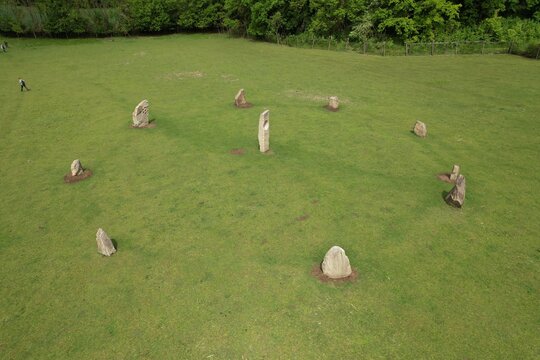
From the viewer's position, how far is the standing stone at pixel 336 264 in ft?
30.0

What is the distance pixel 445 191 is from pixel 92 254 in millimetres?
12211

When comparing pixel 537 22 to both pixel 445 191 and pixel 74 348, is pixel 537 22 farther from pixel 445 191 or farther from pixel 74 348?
pixel 74 348

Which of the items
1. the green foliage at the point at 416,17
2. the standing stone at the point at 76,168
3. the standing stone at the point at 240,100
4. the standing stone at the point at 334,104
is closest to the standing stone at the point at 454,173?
the standing stone at the point at 334,104

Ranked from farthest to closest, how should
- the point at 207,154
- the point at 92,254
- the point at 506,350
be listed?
1. the point at 207,154
2. the point at 92,254
3. the point at 506,350

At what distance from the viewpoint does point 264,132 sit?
15461 mm

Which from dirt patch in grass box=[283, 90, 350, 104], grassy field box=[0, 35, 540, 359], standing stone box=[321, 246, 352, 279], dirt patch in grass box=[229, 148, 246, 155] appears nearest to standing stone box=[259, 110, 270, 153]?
grassy field box=[0, 35, 540, 359]

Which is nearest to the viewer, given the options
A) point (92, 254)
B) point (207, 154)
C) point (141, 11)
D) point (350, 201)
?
point (92, 254)

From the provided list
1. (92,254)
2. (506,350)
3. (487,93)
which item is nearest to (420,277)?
(506,350)

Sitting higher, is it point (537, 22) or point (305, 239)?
point (537, 22)

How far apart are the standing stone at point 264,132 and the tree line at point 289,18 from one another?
27.4 meters

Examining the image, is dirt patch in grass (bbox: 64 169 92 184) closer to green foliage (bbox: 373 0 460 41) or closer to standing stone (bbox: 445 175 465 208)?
standing stone (bbox: 445 175 465 208)

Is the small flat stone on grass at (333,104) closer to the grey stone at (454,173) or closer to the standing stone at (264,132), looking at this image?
the standing stone at (264,132)

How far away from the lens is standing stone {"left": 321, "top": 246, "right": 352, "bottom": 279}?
9.14 m

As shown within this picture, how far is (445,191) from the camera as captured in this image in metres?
13.2
